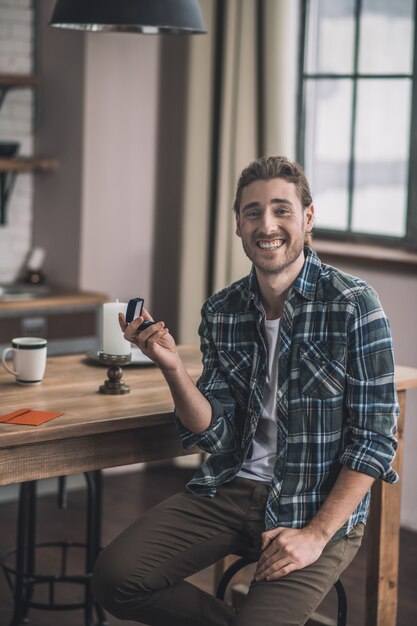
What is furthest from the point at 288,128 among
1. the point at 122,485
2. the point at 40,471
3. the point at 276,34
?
the point at 40,471

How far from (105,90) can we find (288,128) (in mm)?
808

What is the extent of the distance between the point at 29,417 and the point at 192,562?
19.8 inches

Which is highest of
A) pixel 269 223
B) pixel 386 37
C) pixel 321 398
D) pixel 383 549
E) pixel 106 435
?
pixel 386 37

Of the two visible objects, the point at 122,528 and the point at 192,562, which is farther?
the point at 122,528

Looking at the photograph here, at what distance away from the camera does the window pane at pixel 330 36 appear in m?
4.36

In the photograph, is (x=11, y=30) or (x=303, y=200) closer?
(x=303, y=200)

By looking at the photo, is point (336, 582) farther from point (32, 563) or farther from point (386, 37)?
point (386, 37)

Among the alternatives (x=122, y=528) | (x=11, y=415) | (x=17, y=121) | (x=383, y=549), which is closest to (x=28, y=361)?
(x=11, y=415)

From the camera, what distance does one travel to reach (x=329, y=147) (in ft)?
14.8

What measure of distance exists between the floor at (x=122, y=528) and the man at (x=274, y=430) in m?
0.90

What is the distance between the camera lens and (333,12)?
440 cm

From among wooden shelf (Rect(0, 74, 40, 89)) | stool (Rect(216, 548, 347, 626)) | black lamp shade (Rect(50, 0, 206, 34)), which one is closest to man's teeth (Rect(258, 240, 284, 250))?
black lamp shade (Rect(50, 0, 206, 34))

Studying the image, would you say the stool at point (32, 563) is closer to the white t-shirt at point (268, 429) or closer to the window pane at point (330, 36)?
the white t-shirt at point (268, 429)

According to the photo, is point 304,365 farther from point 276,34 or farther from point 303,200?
point 276,34
